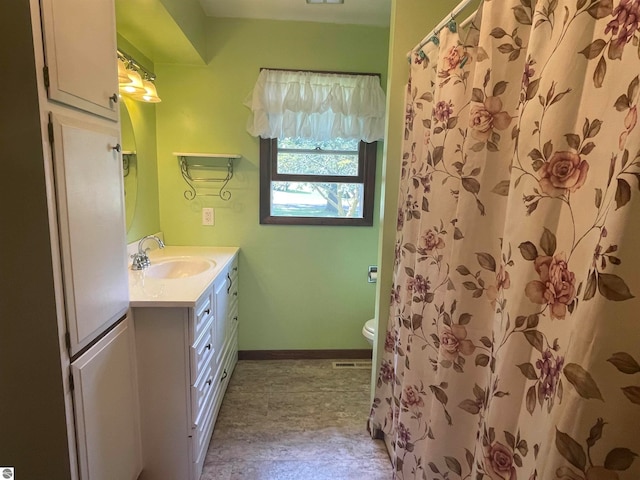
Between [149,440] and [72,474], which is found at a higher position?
[72,474]

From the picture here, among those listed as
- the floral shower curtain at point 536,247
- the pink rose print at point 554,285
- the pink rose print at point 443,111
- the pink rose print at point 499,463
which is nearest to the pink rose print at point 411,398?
the floral shower curtain at point 536,247

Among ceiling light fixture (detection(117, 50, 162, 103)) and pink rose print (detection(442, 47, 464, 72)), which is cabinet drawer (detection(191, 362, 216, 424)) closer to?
ceiling light fixture (detection(117, 50, 162, 103))

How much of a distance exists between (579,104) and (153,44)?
7.41ft

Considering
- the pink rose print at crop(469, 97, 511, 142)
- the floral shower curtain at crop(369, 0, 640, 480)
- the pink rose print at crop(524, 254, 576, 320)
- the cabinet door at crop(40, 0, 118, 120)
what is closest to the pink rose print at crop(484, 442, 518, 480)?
the floral shower curtain at crop(369, 0, 640, 480)

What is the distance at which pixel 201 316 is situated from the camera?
63.4 inches

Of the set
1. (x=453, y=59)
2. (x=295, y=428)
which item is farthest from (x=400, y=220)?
(x=295, y=428)

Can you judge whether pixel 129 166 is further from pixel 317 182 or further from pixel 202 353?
pixel 317 182

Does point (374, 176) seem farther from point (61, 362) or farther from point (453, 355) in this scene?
point (61, 362)

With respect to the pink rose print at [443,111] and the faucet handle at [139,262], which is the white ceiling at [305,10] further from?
the faucet handle at [139,262]

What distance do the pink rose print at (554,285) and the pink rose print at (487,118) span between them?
393 mm

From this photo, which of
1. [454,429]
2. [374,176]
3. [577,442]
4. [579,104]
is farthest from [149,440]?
[374,176]

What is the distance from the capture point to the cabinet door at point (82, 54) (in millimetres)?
917

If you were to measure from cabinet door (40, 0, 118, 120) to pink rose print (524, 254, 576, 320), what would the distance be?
4.14 ft

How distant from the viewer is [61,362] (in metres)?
0.99
